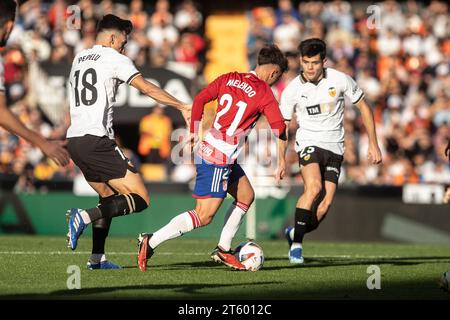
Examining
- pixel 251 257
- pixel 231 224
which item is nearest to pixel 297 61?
pixel 231 224

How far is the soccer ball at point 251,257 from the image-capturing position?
37.6 ft

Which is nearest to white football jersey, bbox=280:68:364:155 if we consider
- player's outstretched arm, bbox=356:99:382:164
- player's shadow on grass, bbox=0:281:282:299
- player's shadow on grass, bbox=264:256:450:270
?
player's outstretched arm, bbox=356:99:382:164

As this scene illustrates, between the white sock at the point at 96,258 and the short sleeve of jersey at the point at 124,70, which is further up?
the short sleeve of jersey at the point at 124,70

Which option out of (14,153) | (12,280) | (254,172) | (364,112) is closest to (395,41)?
(254,172)

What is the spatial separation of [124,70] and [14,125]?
352 cm

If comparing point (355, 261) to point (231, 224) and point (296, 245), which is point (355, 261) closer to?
point (296, 245)

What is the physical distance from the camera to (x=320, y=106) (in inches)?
520

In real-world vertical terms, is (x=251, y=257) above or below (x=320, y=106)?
below

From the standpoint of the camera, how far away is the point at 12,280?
9.94m

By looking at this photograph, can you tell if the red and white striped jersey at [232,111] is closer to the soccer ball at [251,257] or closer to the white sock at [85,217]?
the soccer ball at [251,257]

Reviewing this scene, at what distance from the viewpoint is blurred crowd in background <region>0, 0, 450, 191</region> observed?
852 inches

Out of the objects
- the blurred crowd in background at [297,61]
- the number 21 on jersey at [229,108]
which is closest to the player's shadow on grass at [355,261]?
the number 21 on jersey at [229,108]

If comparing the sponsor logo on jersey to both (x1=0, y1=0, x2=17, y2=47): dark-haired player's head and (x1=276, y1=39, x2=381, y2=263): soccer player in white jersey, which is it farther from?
(x1=0, y1=0, x2=17, y2=47): dark-haired player's head
